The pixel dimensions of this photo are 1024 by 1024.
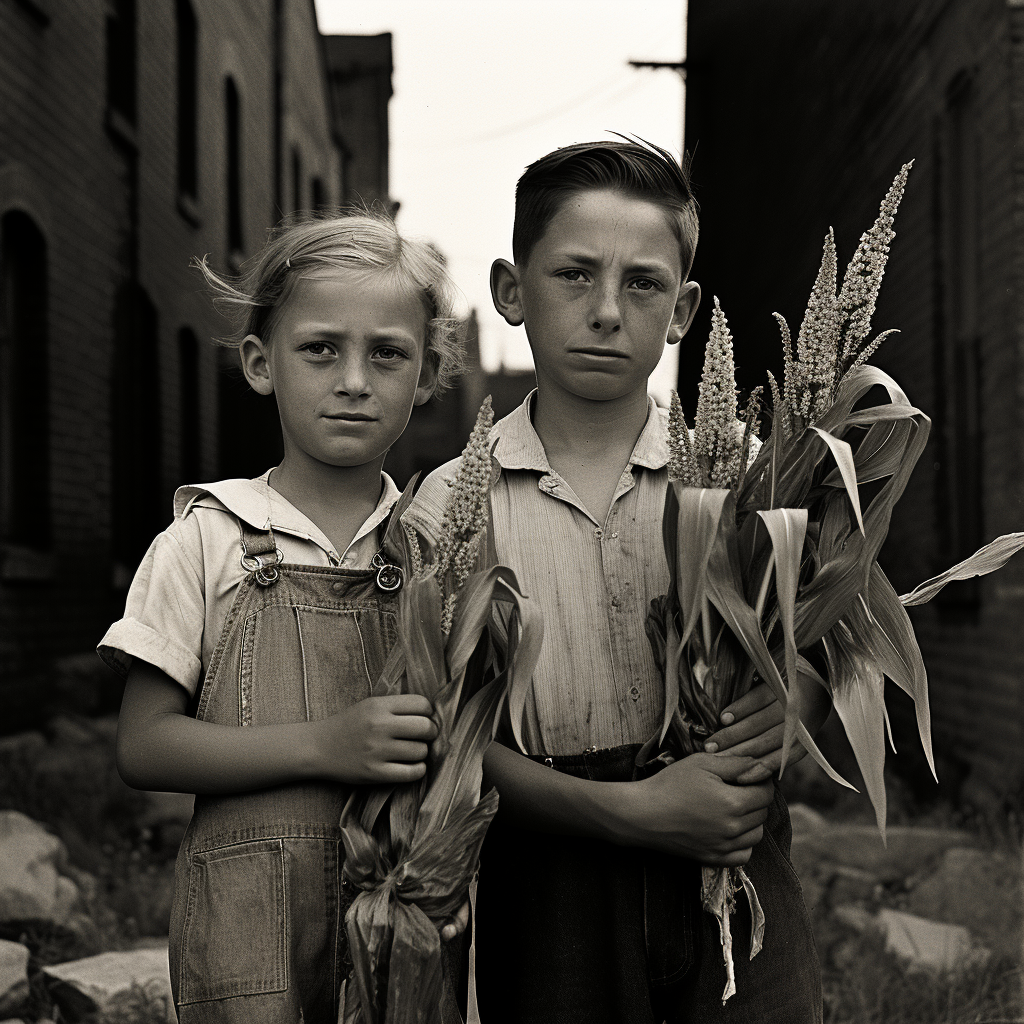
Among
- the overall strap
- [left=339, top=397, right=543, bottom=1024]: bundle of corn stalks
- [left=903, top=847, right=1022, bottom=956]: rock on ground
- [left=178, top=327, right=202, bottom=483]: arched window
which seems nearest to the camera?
[left=339, top=397, right=543, bottom=1024]: bundle of corn stalks

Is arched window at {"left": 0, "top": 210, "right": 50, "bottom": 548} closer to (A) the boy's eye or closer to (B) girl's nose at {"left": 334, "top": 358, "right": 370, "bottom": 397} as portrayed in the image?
(B) girl's nose at {"left": 334, "top": 358, "right": 370, "bottom": 397}

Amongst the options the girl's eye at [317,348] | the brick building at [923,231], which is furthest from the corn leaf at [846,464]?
the brick building at [923,231]

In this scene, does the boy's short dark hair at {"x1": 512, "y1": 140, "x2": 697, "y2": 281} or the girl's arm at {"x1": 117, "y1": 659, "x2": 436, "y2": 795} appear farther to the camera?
the boy's short dark hair at {"x1": 512, "y1": 140, "x2": 697, "y2": 281}

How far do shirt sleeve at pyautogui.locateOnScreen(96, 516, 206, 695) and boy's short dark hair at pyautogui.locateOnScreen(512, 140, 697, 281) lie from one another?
67 cm

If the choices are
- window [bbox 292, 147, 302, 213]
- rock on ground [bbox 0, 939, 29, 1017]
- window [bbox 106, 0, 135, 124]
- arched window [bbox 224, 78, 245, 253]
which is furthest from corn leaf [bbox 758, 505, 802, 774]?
window [bbox 106, 0, 135, 124]

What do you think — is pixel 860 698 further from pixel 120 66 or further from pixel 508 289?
pixel 120 66

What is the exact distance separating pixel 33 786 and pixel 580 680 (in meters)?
2.63

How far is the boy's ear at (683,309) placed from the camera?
1.86 meters

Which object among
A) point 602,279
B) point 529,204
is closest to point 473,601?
point 602,279

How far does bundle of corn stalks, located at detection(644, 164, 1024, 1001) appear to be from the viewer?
1.54 metres

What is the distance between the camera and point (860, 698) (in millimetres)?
1625

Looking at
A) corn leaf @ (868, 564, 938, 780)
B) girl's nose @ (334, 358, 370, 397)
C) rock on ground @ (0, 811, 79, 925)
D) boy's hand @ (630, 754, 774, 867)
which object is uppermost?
girl's nose @ (334, 358, 370, 397)

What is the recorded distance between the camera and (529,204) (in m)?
1.87

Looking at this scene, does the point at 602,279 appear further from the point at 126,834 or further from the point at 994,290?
the point at 126,834
